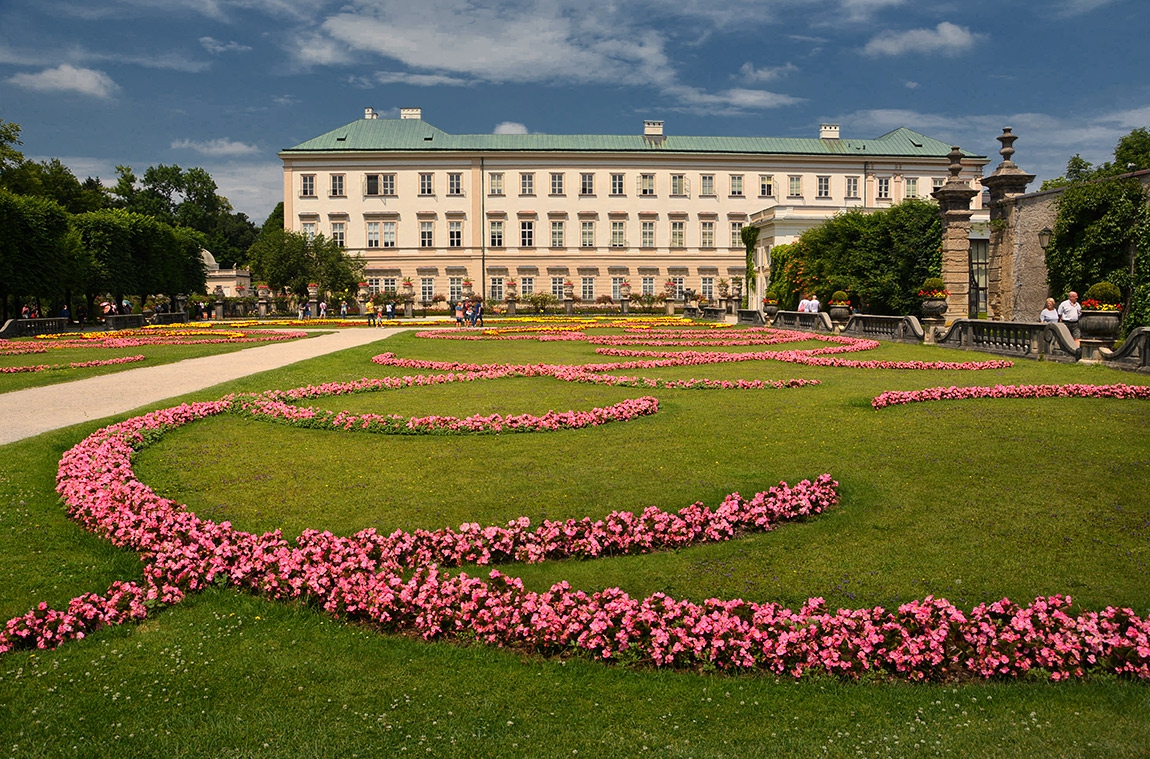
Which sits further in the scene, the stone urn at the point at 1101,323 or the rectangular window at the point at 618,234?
the rectangular window at the point at 618,234

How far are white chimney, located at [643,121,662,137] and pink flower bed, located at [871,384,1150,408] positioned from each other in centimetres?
6340

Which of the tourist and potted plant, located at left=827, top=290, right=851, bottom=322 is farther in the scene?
potted plant, located at left=827, top=290, right=851, bottom=322

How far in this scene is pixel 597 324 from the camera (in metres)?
40.4

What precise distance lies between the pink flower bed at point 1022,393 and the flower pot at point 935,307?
1262 cm

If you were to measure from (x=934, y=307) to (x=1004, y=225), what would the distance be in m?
3.35

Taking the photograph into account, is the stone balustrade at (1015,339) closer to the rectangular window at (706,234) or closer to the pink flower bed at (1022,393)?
the pink flower bed at (1022,393)

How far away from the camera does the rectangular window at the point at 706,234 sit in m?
69.5

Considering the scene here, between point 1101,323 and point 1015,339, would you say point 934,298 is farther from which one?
point 1101,323

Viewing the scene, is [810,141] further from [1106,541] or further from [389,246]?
[1106,541]

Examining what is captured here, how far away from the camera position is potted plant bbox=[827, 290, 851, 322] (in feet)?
98.7

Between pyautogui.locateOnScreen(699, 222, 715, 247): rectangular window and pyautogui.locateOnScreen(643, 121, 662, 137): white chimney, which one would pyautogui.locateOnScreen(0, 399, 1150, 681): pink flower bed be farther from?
pyautogui.locateOnScreen(643, 121, 662, 137): white chimney

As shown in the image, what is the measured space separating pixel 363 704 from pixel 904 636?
2.52 m

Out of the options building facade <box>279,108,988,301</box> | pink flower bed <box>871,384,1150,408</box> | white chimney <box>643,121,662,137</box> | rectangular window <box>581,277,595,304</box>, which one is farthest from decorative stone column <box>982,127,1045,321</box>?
white chimney <box>643,121,662,137</box>

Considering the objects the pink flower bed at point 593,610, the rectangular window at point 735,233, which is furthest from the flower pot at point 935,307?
the rectangular window at point 735,233
